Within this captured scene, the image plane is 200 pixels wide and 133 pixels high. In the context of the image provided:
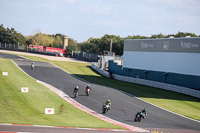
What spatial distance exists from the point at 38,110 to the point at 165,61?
3386 centimetres

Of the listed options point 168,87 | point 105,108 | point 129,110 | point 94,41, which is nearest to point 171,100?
point 168,87

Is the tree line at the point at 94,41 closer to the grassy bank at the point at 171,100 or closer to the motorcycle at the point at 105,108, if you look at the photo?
the grassy bank at the point at 171,100

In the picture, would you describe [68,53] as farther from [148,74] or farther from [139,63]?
[148,74]

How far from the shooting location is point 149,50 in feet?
203

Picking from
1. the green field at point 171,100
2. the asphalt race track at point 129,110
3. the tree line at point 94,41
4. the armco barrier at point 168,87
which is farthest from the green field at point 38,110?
the tree line at point 94,41

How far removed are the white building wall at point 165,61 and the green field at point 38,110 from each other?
78.2 feet

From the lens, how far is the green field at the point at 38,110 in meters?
23.4

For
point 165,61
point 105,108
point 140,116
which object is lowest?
point 140,116

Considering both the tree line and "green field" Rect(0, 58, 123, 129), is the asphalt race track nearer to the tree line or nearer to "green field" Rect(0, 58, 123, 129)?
"green field" Rect(0, 58, 123, 129)

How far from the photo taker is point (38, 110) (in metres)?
27.6

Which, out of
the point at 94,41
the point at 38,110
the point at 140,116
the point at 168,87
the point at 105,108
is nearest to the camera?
the point at 140,116

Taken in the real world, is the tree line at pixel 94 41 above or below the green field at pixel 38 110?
above

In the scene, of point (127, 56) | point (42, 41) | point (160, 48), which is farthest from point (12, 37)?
point (160, 48)

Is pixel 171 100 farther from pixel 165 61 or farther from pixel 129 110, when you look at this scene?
pixel 165 61
